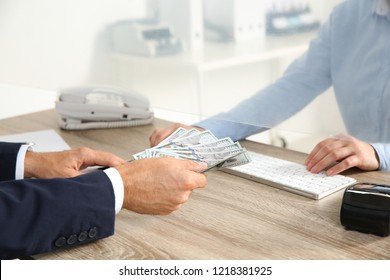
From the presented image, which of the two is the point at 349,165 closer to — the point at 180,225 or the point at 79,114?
the point at 180,225

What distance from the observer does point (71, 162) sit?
1.45 m

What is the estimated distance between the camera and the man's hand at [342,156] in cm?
145

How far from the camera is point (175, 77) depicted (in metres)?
1.68

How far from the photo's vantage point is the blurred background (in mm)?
1423

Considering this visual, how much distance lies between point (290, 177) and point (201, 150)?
222 mm

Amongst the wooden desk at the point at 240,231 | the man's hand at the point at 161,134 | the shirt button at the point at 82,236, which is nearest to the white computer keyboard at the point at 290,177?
the wooden desk at the point at 240,231

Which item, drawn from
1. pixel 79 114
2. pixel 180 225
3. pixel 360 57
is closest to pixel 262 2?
pixel 360 57

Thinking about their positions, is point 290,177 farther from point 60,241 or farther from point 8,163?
point 8,163

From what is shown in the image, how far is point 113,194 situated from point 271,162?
0.50 m

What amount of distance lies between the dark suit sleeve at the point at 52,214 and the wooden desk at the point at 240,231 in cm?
3

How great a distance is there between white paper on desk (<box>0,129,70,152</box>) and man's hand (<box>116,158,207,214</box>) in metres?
0.56

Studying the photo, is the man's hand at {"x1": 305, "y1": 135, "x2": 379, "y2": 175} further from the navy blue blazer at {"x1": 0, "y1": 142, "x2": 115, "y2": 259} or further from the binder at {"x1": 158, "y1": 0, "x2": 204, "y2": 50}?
the navy blue blazer at {"x1": 0, "y1": 142, "x2": 115, "y2": 259}

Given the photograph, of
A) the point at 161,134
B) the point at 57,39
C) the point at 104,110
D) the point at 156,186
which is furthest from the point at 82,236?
the point at 57,39

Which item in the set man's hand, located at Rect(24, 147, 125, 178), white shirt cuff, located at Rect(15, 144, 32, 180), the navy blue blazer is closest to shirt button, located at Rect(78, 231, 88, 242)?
the navy blue blazer
